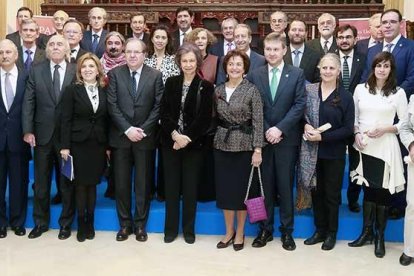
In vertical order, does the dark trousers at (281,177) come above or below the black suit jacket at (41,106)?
below

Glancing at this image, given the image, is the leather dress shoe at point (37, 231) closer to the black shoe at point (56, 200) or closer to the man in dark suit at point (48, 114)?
the man in dark suit at point (48, 114)

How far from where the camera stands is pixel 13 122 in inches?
165

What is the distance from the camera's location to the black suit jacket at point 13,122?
13.7 ft

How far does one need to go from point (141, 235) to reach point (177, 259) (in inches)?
19.5

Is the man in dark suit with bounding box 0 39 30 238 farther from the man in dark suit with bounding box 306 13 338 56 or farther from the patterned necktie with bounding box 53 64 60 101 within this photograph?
the man in dark suit with bounding box 306 13 338 56

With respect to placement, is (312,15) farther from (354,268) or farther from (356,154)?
(354,268)

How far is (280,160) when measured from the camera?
13.3 ft

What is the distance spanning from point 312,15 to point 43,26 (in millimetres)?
3952

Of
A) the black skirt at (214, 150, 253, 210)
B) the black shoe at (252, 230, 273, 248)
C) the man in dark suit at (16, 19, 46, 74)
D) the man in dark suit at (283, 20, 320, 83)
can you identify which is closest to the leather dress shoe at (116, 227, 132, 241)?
the black skirt at (214, 150, 253, 210)

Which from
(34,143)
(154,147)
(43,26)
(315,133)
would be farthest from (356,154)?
(43,26)

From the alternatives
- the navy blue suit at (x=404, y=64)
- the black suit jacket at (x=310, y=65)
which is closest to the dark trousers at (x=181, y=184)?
the black suit jacket at (x=310, y=65)

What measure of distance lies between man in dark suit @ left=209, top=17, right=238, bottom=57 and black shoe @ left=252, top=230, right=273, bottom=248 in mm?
1839

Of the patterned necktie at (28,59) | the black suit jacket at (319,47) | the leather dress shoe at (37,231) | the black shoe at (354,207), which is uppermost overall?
the black suit jacket at (319,47)

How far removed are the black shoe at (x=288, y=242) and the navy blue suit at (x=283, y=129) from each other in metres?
0.03
